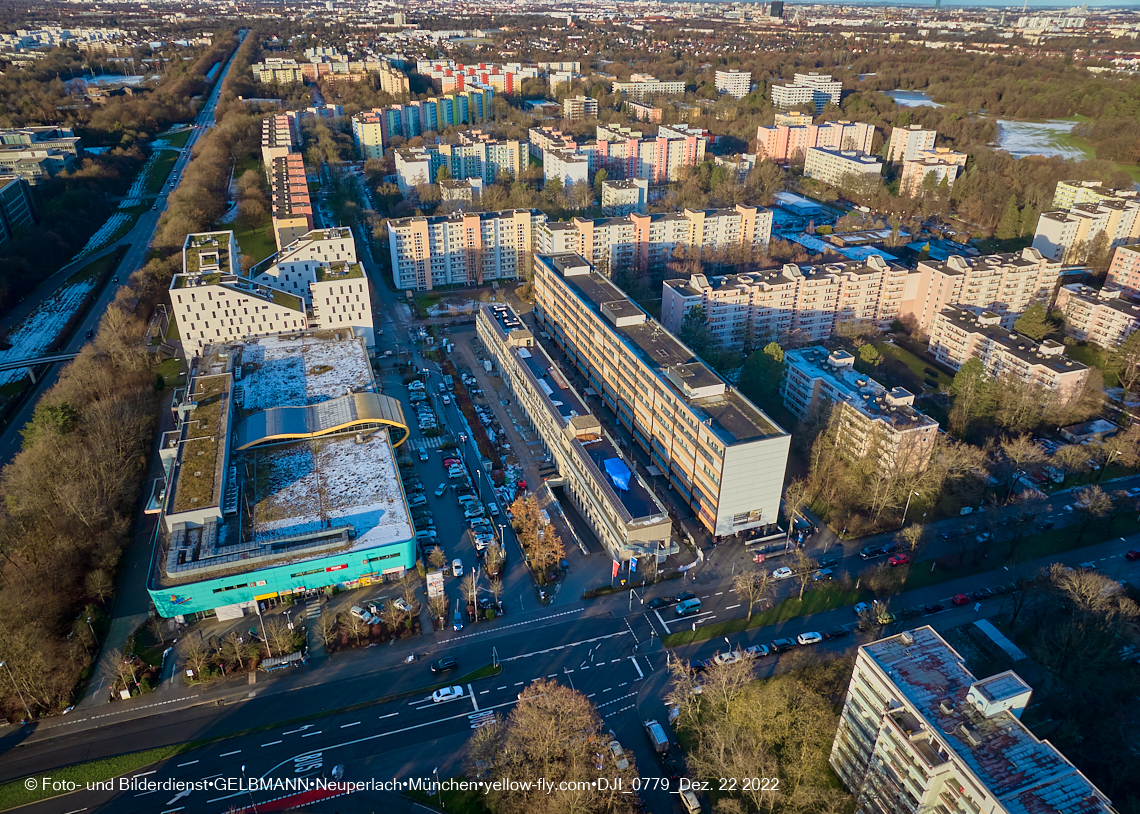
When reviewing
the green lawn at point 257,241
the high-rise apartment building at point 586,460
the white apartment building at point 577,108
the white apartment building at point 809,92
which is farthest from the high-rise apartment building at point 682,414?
the white apartment building at point 809,92

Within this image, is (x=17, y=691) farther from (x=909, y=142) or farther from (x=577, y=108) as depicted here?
(x=577, y=108)

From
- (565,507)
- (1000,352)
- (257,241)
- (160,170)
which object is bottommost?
(565,507)

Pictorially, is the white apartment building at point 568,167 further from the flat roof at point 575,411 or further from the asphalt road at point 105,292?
the asphalt road at point 105,292

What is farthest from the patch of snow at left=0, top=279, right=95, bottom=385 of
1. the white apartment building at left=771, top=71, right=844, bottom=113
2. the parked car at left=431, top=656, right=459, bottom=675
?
the white apartment building at left=771, top=71, right=844, bottom=113

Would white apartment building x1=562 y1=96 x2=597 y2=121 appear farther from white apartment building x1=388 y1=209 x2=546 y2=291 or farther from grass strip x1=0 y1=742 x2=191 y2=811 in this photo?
grass strip x1=0 y1=742 x2=191 y2=811

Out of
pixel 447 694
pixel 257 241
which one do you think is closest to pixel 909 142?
pixel 257 241
